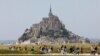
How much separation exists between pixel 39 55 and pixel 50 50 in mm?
16359

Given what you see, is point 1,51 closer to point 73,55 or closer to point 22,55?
point 22,55

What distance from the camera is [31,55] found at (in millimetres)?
85500

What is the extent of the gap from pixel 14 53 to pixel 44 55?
25.8 ft

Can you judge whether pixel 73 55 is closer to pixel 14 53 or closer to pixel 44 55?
pixel 44 55

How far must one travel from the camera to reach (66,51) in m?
97.4

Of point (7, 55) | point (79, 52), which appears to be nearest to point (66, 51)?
point (79, 52)

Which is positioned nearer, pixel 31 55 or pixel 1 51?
pixel 31 55

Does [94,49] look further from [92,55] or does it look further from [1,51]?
[1,51]

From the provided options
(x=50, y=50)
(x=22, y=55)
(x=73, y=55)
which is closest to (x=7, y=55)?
(x=22, y=55)

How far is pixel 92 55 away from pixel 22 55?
1222 cm

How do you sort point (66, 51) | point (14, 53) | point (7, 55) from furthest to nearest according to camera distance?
point (66, 51)
point (14, 53)
point (7, 55)

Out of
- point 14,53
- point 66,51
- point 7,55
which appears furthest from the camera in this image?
point 66,51

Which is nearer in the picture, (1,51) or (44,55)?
(44,55)

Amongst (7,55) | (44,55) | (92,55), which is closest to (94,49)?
(92,55)
